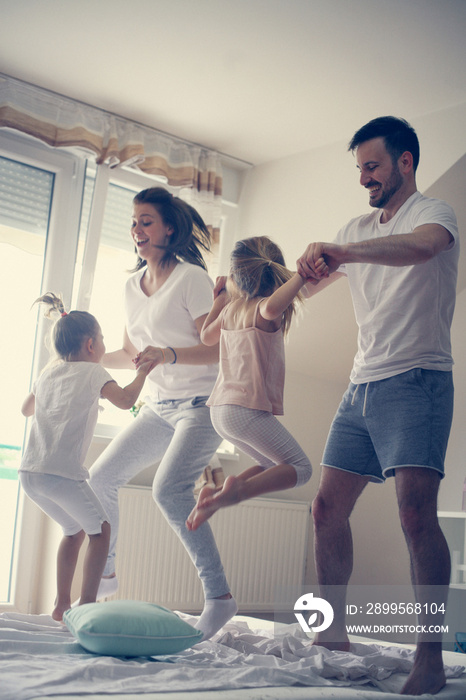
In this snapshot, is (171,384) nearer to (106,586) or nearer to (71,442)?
(71,442)

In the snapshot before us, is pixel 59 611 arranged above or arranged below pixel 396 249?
below

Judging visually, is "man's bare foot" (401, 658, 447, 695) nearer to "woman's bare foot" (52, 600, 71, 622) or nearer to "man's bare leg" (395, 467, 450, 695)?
"man's bare leg" (395, 467, 450, 695)

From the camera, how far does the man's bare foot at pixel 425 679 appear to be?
1559 millimetres

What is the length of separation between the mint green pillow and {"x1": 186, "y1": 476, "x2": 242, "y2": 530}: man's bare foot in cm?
25

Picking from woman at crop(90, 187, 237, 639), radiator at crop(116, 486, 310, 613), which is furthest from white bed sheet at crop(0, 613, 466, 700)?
radiator at crop(116, 486, 310, 613)

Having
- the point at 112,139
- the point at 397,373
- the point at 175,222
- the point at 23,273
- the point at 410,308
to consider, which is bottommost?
the point at 397,373

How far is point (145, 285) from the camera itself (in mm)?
2705

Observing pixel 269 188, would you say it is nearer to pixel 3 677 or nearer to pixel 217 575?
pixel 217 575

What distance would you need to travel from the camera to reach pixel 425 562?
5.26ft

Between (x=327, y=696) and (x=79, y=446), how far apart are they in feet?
3.87

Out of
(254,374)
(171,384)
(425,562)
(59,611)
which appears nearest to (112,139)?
(171,384)

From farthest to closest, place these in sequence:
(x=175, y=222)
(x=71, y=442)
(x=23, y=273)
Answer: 1. (x=23, y=273)
2. (x=175, y=222)
3. (x=71, y=442)

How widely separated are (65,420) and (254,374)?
0.67 m

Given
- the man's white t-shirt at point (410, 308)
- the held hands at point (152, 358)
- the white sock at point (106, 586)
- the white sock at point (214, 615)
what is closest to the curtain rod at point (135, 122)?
the held hands at point (152, 358)
